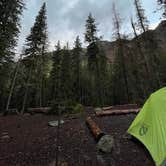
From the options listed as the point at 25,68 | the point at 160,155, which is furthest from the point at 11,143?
the point at 25,68

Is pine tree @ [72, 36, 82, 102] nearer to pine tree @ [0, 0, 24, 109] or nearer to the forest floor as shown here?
pine tree @ [0, 0, 24, 109]

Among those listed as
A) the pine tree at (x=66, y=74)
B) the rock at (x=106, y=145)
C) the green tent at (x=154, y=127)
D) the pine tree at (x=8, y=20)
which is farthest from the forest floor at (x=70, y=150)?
the pine tree at (x=66, y=74)

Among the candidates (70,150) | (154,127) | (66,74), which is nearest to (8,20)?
(70,150)

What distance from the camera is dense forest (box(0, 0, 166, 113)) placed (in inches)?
532

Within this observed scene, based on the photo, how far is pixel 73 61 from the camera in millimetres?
28281

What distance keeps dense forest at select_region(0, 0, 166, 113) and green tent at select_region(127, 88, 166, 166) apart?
8.02 meters

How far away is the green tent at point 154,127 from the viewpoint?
3.53 m

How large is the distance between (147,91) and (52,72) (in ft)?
52.6

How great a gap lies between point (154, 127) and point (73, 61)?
25.0m

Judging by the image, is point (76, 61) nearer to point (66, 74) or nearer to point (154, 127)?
point (66, 74)

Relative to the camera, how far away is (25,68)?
839 inches

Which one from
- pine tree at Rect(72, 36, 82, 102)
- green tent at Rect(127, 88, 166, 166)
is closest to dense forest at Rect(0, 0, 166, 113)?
pine tree at Rect(72, 36, 82, 102)

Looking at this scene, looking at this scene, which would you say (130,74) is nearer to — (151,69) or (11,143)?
(151,69)

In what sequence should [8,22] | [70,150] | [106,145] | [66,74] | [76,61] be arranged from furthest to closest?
1. [76,61]
2. [66,74]
3. [8,22]
4. [70,150]
5. [106,145]
